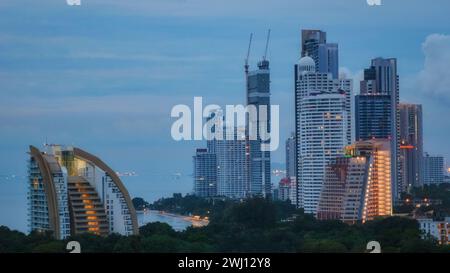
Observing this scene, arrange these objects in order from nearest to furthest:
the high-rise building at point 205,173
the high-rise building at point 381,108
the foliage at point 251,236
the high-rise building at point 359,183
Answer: the foliage at point 251,236
the high-rise building at point 205,173
the high-rise building at point 381,108
the high-rise building at point 359,183

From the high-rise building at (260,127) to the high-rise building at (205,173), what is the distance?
0.19 m

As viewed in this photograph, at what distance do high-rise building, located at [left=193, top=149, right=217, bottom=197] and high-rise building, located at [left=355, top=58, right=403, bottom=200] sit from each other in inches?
31.3

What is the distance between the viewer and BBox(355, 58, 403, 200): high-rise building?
3.39 m

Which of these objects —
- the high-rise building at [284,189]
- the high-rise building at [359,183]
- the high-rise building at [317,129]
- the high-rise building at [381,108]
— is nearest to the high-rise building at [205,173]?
the high-rise building at [284,189]

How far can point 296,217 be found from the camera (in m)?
3.92

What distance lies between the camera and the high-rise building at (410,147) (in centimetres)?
343

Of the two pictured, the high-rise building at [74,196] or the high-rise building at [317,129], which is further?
the high-rise building at [317,129]

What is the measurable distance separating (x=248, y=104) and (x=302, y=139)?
2.37 ft

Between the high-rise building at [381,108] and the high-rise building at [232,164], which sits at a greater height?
the high-rise building at [381,108]

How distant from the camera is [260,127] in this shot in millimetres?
3152

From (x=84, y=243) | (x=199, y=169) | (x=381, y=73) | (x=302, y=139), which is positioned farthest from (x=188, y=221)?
(x=381, y=73)

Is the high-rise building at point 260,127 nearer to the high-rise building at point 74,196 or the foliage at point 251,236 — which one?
the foliage at point 251,236

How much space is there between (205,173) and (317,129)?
69 cm
